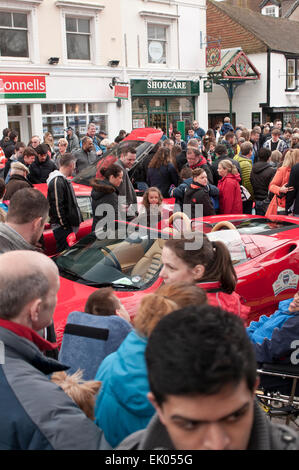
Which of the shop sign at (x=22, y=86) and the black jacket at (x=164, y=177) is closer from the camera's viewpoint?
the black jacket at (x=164, y=177)

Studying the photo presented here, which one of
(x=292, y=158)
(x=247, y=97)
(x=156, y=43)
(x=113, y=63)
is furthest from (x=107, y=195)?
(x=247, y=97)

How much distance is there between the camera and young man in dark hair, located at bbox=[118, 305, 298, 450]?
1.32m

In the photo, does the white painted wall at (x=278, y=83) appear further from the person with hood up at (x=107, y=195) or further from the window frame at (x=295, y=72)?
the person with hood up at (x=107, y=195)

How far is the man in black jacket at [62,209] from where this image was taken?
6.99m

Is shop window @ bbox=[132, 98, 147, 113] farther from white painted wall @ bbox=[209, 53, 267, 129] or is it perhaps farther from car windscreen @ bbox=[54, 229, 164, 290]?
car windscreen @ bbox=[54, 229, 164, 290]

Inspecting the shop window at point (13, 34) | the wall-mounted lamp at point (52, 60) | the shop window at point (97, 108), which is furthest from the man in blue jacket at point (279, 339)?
the shop window at point (97, 108)

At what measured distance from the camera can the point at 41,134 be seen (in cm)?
1891

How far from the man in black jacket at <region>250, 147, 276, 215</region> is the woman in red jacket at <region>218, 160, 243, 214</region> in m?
1.01

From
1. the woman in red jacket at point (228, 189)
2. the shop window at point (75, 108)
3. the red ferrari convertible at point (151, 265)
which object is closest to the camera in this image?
the red ferrari convertible at point (151, 265)

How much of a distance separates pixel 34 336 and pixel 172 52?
22457 millimetres

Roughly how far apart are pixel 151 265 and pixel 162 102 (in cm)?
2017

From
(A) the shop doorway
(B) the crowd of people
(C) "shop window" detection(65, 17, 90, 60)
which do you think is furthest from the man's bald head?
(C) "shop window" detection(65, 17, 90, 60)

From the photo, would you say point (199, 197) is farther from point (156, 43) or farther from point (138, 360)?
point (156, 43)

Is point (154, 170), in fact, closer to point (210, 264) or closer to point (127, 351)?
point (210, 264)
